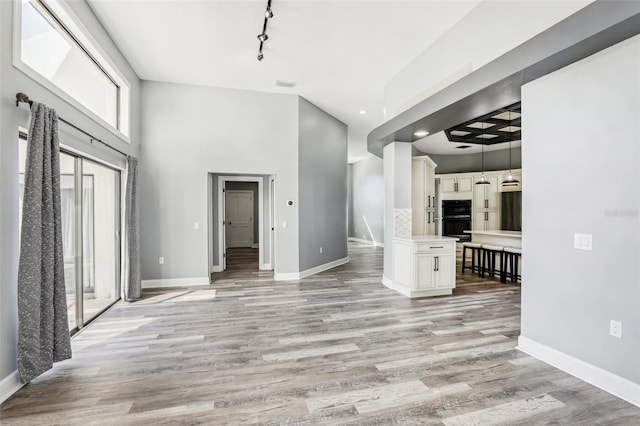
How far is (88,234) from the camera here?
3777 millimetres

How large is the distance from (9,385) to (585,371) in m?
4.30

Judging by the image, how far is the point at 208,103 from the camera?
574cm

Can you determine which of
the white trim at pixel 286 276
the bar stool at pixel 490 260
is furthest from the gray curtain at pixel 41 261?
the bar stool at pixel 490 260

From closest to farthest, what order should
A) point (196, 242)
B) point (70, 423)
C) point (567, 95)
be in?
point (70, 423)
point (567, 95)
point (196, 242)

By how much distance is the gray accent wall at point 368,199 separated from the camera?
38.6 ft

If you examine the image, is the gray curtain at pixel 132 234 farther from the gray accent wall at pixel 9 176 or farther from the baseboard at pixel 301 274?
the baseboard at pixel 301 274

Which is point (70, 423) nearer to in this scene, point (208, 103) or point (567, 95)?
point (567, 95)

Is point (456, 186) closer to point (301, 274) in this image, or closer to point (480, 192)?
point (480, 192)

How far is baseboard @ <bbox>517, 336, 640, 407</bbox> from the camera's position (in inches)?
86.7

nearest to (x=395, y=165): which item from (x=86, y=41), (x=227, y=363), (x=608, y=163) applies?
(x=608, y=163)

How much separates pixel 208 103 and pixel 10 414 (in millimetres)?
4956

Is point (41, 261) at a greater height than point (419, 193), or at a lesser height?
lesser

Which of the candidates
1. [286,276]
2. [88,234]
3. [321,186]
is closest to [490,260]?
[321,186]

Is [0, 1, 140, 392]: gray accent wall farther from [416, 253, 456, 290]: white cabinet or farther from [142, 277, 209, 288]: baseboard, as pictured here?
[416, 253, 456, 290]: white cabinet
